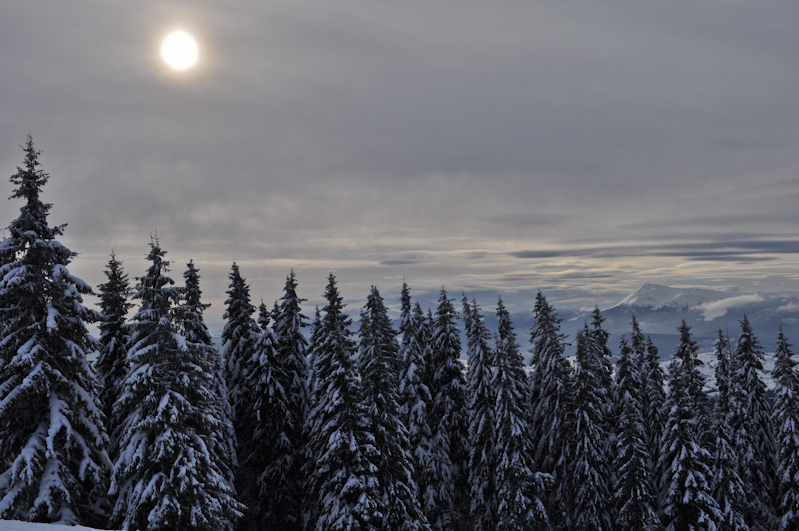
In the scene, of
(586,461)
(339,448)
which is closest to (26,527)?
(339,448)

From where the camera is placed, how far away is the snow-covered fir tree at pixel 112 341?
87.0ft

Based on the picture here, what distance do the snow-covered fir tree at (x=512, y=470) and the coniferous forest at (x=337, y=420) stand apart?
138 mm

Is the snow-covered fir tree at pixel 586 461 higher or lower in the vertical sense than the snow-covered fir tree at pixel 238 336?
lower

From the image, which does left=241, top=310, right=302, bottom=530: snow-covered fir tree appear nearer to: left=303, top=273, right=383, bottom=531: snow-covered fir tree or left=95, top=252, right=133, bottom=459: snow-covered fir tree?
left=303, top=273, right=383, bottom=531: snow-covered fir tree

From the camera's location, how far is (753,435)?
3900 centimetres

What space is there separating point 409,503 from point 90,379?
16.8m

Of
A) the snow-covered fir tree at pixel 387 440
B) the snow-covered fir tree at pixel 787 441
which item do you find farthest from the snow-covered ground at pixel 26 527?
the snow-covered fir tree at pixel 787 441

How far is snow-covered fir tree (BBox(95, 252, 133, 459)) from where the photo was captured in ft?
87.0

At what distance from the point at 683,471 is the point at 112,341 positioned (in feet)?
111

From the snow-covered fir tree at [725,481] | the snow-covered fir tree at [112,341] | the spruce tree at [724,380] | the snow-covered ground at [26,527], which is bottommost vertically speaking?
the snow-covered fir tree at [725,481]

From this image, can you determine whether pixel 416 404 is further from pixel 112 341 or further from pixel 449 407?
pixel 112 341

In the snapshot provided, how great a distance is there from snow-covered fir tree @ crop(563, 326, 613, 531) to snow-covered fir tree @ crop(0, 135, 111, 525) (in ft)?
90.6

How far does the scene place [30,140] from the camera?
18.1 metres

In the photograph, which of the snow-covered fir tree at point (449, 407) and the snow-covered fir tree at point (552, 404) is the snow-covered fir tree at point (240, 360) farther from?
the snow-covered fir tree at point (552, 404)
